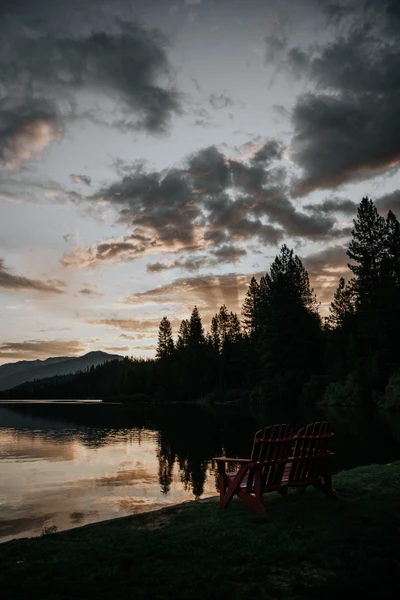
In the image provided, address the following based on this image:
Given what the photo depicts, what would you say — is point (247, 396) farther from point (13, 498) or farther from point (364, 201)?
point (13, 498)

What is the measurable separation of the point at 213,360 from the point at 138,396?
70.4 feet

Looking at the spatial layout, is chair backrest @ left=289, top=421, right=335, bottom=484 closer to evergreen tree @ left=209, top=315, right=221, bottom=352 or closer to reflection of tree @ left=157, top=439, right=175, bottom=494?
reflection of tree @ left=157, top=439, right=175, bottom=494

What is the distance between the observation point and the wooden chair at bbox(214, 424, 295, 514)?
24.2 ft

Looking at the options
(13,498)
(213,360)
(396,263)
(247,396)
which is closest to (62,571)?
(13,498)

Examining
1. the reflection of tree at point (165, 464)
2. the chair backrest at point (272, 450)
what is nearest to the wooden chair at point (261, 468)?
the chair backrest at point (272, 450)

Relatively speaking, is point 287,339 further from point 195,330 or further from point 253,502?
point 253,502

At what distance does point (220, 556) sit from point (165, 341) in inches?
4190

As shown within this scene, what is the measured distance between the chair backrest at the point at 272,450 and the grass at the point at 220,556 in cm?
53

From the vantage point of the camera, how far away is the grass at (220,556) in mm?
4598

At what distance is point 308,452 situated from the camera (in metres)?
8.35

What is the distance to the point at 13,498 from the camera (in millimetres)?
12633

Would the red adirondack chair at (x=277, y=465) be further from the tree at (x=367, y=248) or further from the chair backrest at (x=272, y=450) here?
the tree at (x=367, y=248)

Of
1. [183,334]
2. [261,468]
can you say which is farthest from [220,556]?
[183,334]

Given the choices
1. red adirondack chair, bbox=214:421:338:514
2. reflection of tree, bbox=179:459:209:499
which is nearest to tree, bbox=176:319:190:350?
reflection of tree, bbox=179:459:209:499
